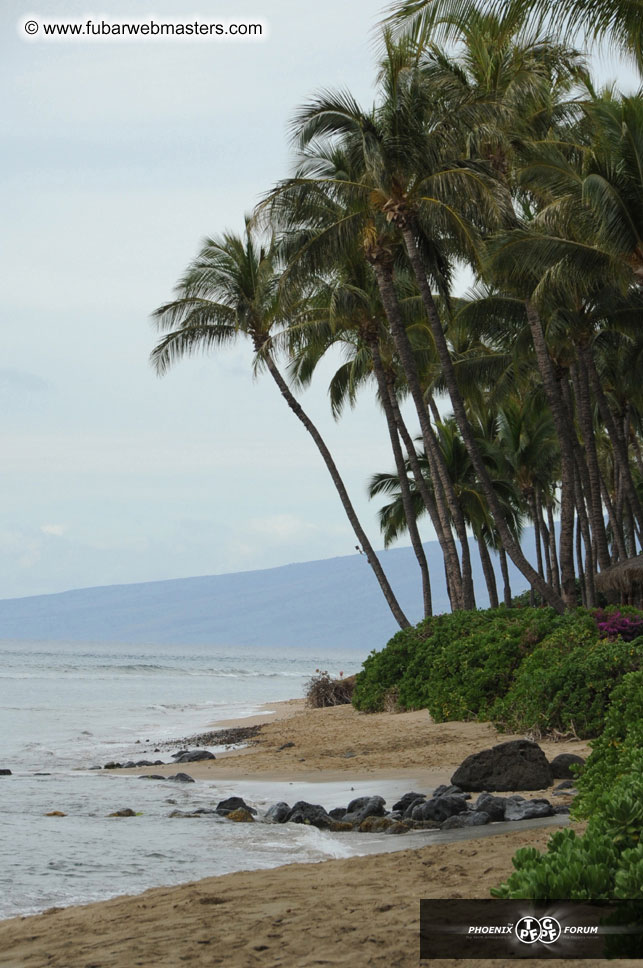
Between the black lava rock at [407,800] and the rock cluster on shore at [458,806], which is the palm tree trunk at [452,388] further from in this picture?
the black lava rock at [407,800]

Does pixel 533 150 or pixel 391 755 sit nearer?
pixel 391 755

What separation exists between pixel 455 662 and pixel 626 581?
193 inches

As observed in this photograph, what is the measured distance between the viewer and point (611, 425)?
23.7 meters

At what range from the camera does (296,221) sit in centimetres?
2073

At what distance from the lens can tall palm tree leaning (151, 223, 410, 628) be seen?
23516mm

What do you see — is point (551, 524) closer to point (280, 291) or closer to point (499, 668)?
point (280, 291)

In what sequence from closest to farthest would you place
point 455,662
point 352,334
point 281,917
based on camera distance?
point 281,917 < point 455,662 < point 352,334

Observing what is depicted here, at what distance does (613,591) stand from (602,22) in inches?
448

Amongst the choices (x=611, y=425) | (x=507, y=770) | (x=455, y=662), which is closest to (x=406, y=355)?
(x=455, y=662)

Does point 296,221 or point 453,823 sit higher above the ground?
point 296,221

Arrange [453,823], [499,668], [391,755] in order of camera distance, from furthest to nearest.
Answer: [499,668] < [391,755] < [453,823]

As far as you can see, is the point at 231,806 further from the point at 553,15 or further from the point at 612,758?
the point at 553,15

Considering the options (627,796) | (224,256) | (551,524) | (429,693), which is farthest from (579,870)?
(551,524)

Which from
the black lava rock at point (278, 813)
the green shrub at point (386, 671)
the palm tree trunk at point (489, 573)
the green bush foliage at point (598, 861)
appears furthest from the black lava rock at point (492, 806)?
the palm tree trunk at point (489, 573)
